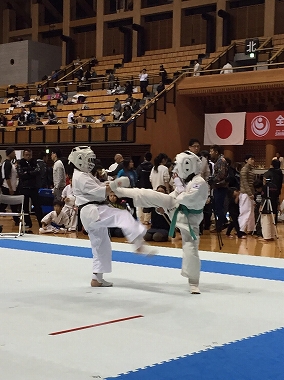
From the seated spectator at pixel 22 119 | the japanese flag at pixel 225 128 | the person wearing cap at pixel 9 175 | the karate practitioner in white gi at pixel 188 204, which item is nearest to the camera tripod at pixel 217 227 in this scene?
the karate practitioner in white gi at pixel 188 204

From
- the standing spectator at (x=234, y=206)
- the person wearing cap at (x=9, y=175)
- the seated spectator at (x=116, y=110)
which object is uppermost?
the seated spectator at (x=116, y=110)

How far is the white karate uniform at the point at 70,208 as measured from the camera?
1140 centimetres

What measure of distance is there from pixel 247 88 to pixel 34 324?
14774 mm

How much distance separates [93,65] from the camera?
27953mm

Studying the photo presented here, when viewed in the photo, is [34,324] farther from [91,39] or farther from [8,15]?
[8,15]

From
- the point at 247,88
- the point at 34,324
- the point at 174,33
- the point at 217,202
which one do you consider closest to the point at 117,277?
the point at 34,324

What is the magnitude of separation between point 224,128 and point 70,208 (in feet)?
27.1

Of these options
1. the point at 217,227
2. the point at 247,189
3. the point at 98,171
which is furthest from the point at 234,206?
the point at 98,171

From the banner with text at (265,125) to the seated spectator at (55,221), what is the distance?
8036 millimetres

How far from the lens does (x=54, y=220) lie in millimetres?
11594

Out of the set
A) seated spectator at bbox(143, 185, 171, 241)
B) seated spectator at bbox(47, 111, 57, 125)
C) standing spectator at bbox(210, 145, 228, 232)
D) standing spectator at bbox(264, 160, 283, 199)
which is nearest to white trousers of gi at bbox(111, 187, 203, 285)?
seated spectator at bbox(143, 185, 171, 241)

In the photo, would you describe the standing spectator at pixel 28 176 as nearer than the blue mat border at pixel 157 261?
No

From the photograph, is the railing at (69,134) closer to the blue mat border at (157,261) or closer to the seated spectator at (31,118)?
the seated spectator at (31,118)

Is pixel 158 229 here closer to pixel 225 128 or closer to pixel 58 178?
pixel 58 178
